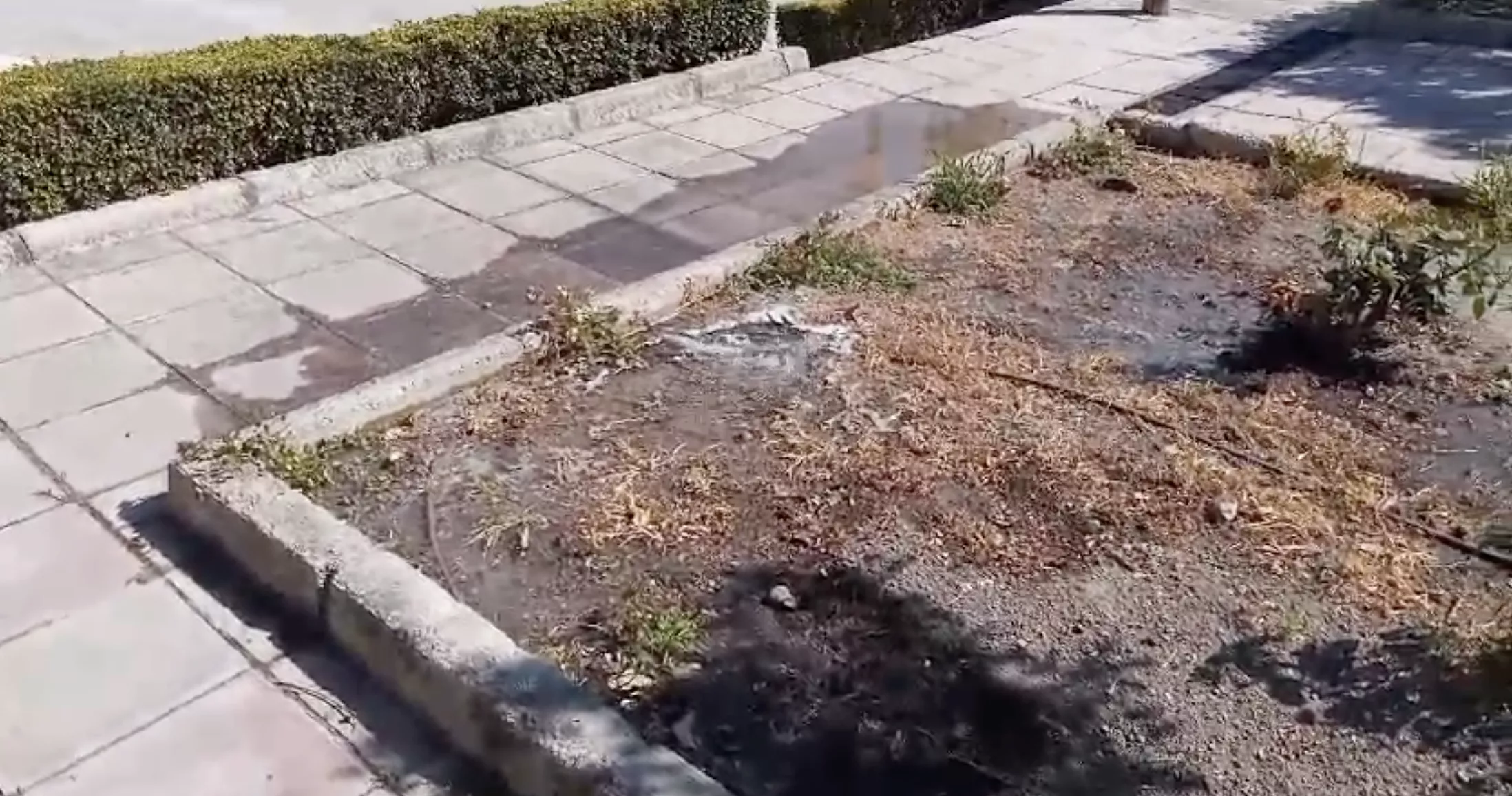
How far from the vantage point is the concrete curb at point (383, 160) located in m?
5.11

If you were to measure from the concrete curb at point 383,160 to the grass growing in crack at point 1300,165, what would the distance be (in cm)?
312

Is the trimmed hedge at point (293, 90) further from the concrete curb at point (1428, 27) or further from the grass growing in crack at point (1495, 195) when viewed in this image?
the concrete curb at point (1428, 27)

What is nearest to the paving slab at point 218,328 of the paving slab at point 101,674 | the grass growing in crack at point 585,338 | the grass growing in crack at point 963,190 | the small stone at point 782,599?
the grass growing in crack at point 585,338

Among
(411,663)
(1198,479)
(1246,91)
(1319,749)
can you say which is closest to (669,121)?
(1246,91)

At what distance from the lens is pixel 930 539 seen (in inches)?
127

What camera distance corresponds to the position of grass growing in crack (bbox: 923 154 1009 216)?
18.0 ft

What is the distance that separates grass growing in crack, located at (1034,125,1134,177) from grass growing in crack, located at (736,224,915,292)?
1611 millimetres

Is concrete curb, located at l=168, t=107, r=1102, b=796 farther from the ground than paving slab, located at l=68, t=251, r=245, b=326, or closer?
closer

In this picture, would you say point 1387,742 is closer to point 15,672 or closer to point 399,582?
point 399,582

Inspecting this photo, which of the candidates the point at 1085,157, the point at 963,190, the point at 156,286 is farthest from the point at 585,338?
the point at 1085,157

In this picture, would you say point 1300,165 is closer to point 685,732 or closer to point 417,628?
point 685,732

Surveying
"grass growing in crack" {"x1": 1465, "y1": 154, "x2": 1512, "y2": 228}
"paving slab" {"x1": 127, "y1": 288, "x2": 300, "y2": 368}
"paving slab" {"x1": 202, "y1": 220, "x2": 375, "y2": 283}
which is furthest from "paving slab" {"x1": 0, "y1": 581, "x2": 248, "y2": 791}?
"grass growing in crack" {"x1": 1465, "y1": 154, "x2": 1512, "y2": 228}

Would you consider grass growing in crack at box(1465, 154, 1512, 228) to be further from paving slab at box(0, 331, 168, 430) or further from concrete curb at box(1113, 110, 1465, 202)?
paving slab at box(0, 331, 168, 430)

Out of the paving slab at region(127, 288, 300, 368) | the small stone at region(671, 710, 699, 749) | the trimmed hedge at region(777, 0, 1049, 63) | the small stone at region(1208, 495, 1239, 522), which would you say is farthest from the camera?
the trimmed hedge at region(777, 0, 1049, 63)
